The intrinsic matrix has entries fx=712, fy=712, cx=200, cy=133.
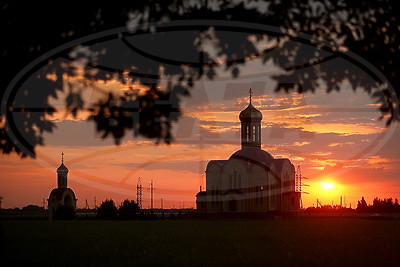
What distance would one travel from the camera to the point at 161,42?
14.8 meters

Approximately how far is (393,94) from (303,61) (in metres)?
2.10

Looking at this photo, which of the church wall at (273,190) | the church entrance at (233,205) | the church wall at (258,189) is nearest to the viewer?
the church wall at (258,189)

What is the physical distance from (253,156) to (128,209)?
14725 millimetres

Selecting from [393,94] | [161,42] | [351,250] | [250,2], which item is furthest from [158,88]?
[351,250]

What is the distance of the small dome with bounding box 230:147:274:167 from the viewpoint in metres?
77.5

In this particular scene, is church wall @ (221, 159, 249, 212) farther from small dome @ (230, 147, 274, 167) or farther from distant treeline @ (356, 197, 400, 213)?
distant treeline @ (356, 197, 400, 213)

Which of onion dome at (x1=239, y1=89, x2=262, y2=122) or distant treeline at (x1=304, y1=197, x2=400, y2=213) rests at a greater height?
onion dome at (x1=239, y1=89, x2=262, y2=122)

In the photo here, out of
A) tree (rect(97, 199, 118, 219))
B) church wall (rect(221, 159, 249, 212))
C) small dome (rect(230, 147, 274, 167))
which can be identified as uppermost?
small dome (rect(230, 147, 274, 167))

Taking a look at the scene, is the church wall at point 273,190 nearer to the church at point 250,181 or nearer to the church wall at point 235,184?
the church at point 250,181

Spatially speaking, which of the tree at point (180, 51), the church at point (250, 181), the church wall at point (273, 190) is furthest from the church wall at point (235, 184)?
the tree at point (180, 51)

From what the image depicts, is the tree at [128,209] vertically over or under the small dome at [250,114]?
under

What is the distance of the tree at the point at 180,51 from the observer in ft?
48.0

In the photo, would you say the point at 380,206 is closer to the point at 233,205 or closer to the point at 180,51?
the point at 233,205

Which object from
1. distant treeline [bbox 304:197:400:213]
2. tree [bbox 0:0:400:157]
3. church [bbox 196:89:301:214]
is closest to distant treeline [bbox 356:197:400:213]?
distant treeline [bbox 304:197:400:213]
